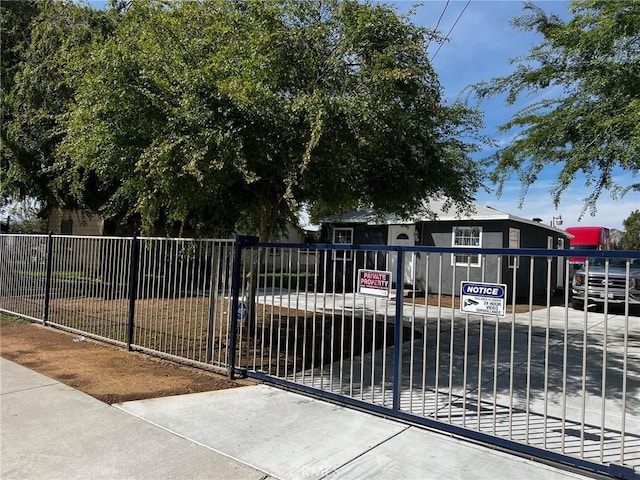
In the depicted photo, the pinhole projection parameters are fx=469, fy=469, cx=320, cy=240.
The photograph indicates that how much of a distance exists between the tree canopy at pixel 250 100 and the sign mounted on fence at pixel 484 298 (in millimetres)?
2397

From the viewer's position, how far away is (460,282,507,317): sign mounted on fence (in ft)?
13.8

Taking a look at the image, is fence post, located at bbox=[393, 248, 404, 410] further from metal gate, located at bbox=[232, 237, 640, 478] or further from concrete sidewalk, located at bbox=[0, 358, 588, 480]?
concrete sidewalk, located at bbox=[0, 358, 588, 480]

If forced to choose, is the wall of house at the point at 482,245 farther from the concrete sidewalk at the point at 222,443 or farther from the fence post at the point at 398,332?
the concrete sidewalk at the point at 222,443

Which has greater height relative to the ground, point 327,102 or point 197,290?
point 327,102

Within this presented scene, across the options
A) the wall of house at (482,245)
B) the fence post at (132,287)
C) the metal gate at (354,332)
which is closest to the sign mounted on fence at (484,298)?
the metal gate at (354,332)

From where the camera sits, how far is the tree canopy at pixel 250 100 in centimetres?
580

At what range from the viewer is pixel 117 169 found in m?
6.69

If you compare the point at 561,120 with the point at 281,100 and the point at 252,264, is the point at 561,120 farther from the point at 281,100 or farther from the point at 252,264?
the point at 252,264

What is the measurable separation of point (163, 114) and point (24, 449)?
4.04 meters

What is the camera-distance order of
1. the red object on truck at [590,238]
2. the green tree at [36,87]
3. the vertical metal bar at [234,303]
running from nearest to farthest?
the vertical metal bar at [234,303] < the green tree at [36,87] < the red object on truck at [590,238]

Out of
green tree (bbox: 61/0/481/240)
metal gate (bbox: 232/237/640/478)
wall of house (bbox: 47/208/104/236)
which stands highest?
green tree (bbox: 61/0/481/240)

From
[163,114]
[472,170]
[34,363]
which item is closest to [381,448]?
[163,114]

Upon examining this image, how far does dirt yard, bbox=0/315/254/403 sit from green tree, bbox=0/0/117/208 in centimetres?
447

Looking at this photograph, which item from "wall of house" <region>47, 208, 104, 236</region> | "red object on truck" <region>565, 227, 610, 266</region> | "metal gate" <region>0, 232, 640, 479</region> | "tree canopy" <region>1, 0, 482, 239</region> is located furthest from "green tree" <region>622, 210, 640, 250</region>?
"tree canopy" <region>1, 0, 482, 239</region>
